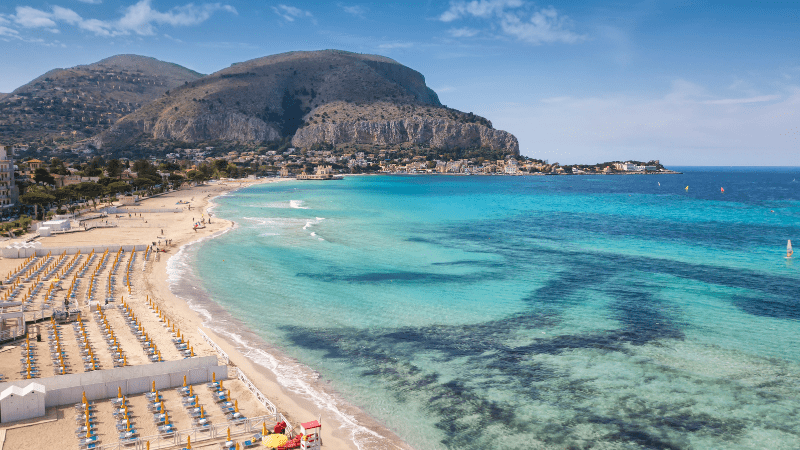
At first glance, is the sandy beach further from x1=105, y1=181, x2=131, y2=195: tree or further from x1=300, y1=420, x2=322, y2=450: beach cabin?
x1=105, y1=181, x2=131, y2=195: tree

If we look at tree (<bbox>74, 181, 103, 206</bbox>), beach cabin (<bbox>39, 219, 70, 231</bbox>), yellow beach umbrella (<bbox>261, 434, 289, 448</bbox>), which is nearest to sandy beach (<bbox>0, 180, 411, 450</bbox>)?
yellow beach umbrella (<bbox>261, 434, 289, 448</bbox>)

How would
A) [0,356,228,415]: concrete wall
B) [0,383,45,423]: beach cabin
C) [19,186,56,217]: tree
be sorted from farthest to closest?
[19,186,56,217]: tree → [0,356,228,415]: concrete wall → [0,383,45,423]: beach cabin

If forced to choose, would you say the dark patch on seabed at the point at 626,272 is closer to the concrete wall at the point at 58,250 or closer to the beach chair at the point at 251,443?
the beach chair at the point at 251,443

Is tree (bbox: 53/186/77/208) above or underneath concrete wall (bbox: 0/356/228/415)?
above

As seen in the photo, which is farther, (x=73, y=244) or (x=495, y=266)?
(x=73, y=244)

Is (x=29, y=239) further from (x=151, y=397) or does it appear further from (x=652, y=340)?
(x=652, y=340)

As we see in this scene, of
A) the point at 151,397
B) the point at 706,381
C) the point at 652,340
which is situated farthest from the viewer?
the point at 652,340

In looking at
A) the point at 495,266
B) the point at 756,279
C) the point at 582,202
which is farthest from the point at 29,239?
the point at 582,202
